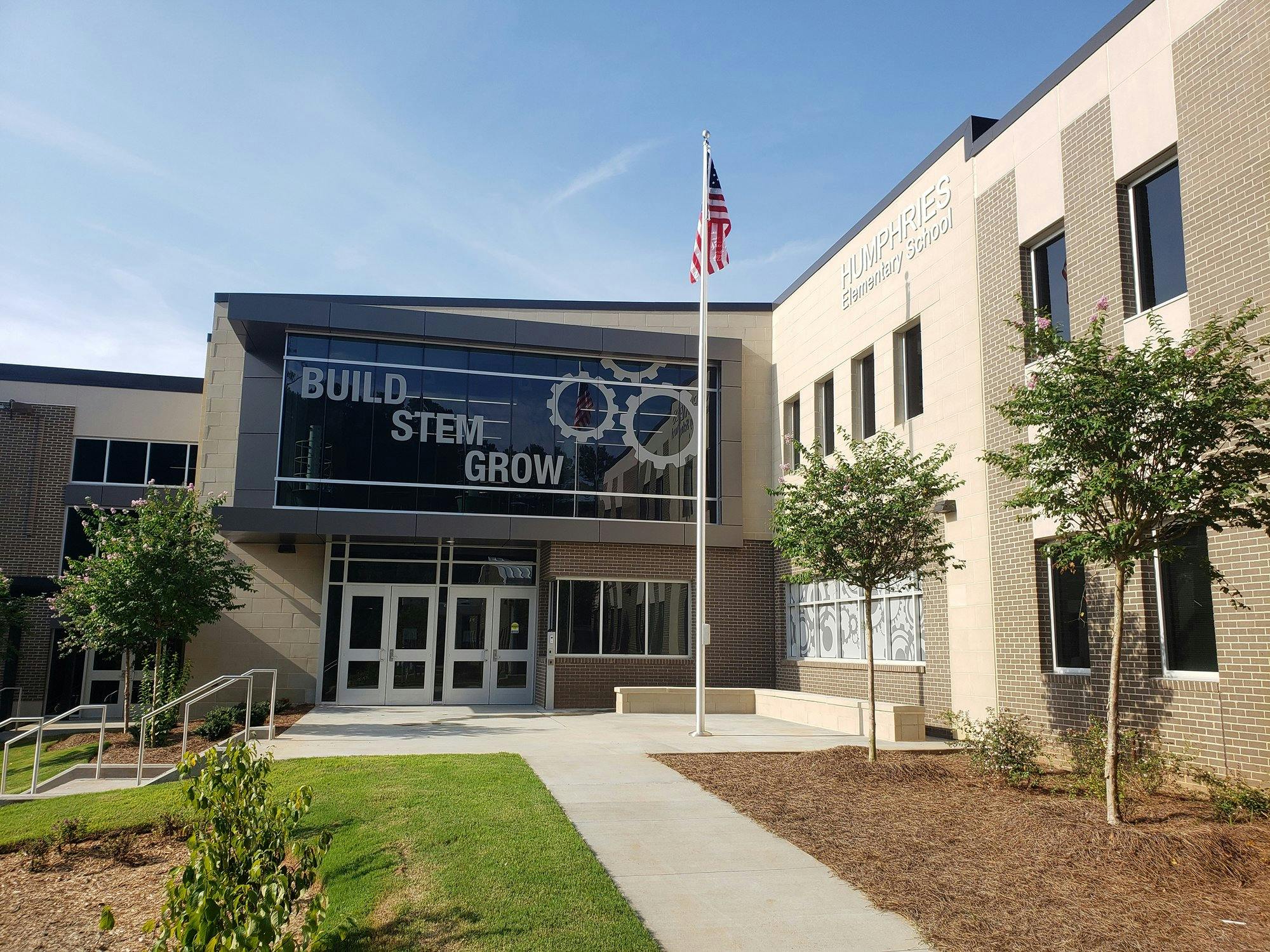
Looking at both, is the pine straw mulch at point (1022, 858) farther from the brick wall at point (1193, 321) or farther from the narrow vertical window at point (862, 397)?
the narrow vertical window at point (862, 397)

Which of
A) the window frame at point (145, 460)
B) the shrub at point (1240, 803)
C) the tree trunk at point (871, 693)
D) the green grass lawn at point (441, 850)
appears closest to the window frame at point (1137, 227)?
the tree trunk at point (871, 693)

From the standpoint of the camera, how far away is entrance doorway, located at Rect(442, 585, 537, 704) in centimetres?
2262

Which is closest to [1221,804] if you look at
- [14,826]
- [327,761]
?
[327,761]

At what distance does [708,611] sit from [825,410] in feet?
17.3

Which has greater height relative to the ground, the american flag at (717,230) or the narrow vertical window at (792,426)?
the american flag at (717,230)

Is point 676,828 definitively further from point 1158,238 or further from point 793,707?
point 793,707

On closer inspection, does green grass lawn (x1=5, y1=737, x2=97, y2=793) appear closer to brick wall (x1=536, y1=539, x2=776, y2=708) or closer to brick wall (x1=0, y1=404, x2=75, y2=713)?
brick wall (x1=0, y1=404, x2=75, y2=713)

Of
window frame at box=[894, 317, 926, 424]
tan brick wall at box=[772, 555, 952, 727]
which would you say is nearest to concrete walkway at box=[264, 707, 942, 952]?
tan brick wall at box=[772, 555, 952, 727]

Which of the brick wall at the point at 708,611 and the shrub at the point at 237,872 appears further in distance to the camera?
the brick wall at the point at 708,611

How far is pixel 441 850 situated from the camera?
25.8ft

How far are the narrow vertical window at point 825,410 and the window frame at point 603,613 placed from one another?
451cm

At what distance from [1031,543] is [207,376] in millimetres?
18079

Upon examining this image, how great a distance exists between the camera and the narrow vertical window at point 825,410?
2111 cm

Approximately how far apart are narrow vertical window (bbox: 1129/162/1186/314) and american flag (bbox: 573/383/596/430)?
12.5 m
